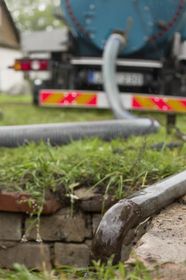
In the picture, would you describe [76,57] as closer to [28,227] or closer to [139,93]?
[139,93]

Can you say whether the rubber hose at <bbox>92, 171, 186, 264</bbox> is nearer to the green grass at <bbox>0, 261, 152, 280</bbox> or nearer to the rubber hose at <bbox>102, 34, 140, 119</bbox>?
the green grass at <bbox>0, 261, 152, 280</bbox>

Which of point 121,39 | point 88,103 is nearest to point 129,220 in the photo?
point 121,39

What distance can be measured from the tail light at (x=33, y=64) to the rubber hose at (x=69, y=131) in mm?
2553

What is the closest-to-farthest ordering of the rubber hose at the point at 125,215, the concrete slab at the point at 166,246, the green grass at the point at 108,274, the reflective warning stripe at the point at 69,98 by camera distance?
the green grass at the point at 108,274
the concrete slab at the point at 166,246
the rubber hose at the point at 125,215
the reflective warning stripe at the point at 69,98

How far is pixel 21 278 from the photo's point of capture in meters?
1.55

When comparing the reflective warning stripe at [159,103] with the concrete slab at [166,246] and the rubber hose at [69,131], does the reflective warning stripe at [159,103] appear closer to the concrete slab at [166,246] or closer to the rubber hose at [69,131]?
the rubber hose at [69,131]

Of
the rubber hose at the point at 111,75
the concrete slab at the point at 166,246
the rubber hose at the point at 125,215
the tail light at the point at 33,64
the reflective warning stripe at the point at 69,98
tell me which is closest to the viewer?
the concrete slab at the point at 166,246

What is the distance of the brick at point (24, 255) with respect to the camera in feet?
8.66

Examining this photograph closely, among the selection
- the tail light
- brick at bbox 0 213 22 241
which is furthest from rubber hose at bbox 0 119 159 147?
the tail light

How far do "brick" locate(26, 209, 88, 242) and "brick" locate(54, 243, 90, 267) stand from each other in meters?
0.04

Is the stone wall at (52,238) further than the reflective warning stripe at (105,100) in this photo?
No

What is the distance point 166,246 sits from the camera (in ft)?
6.01

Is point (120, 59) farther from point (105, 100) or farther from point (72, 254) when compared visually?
point (72, 254)

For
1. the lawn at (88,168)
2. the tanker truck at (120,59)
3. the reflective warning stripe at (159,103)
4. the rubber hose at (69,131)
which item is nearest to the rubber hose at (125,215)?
the lawn at (88,168)
